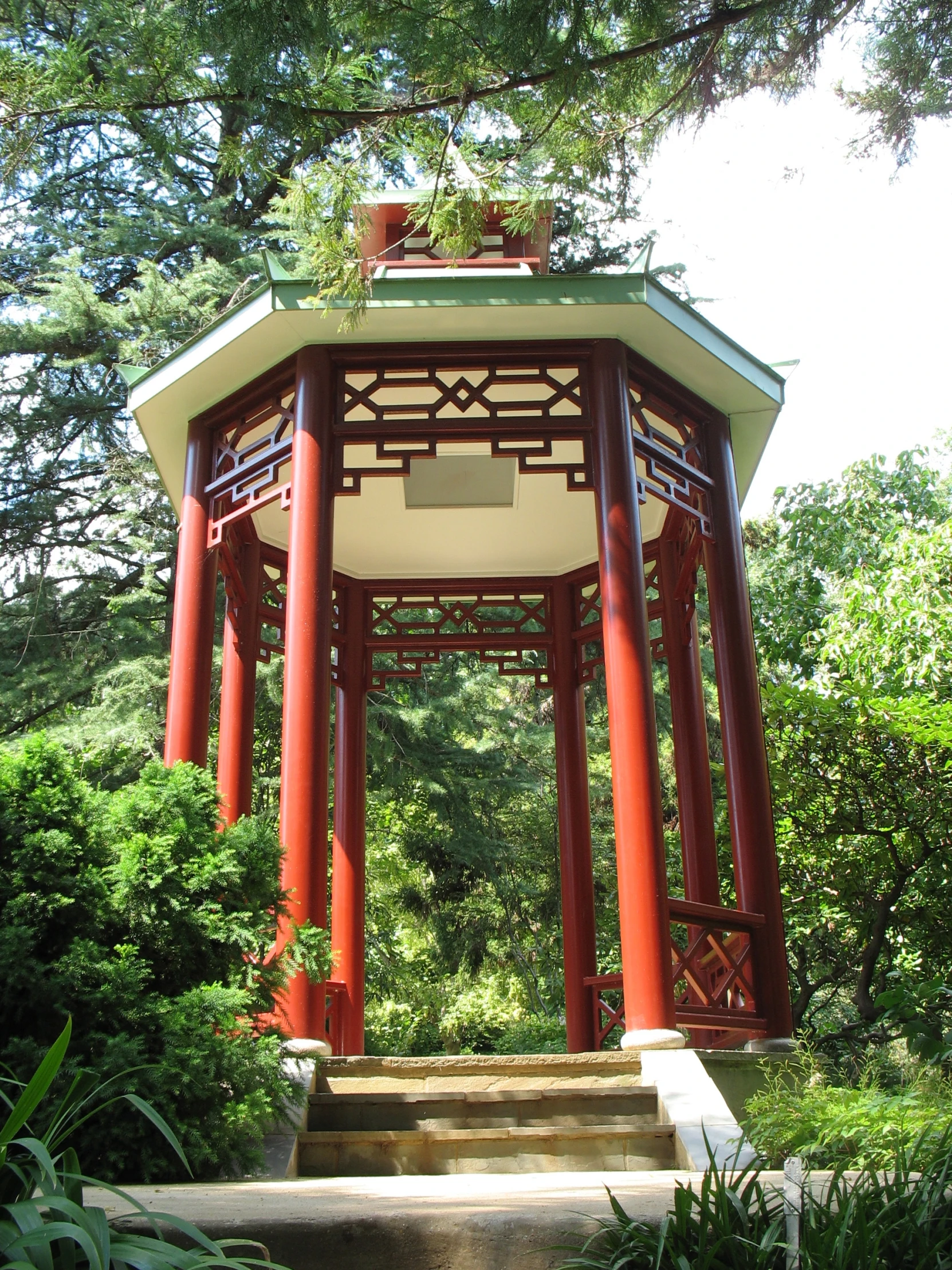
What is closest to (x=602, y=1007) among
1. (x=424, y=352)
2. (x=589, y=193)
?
(x=424, y=352)

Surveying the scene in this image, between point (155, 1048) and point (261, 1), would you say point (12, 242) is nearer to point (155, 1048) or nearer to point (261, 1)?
point (261, 1)

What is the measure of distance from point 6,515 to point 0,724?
9.95ft

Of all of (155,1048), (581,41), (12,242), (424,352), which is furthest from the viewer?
(12,242)

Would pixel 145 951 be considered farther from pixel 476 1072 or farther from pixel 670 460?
pixel 670 460

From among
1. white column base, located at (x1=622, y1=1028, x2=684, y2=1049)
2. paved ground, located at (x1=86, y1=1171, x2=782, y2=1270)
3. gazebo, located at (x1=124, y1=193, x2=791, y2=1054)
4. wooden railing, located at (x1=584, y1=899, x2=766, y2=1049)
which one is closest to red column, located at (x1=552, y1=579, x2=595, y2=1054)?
gazebo, located at (x1=124, y1=193, x2=791, y2=1054)

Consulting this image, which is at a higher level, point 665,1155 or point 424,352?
point 424,352

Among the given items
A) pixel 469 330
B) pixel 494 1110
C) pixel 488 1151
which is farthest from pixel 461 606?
pixel 488 1151

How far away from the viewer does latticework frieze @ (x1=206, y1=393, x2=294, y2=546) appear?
25.4ft

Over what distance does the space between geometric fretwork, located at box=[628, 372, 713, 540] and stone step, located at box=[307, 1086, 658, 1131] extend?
141 inches

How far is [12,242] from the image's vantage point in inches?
681

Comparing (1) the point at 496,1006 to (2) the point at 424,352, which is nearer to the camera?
(2) the point at 424,352

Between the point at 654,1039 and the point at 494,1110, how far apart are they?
104 cm

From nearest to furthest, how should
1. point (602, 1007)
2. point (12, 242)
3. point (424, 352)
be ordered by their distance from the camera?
point (424, 352)
point (602, 1007)
point (12, 242)

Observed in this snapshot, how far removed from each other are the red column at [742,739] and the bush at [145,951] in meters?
3.27
